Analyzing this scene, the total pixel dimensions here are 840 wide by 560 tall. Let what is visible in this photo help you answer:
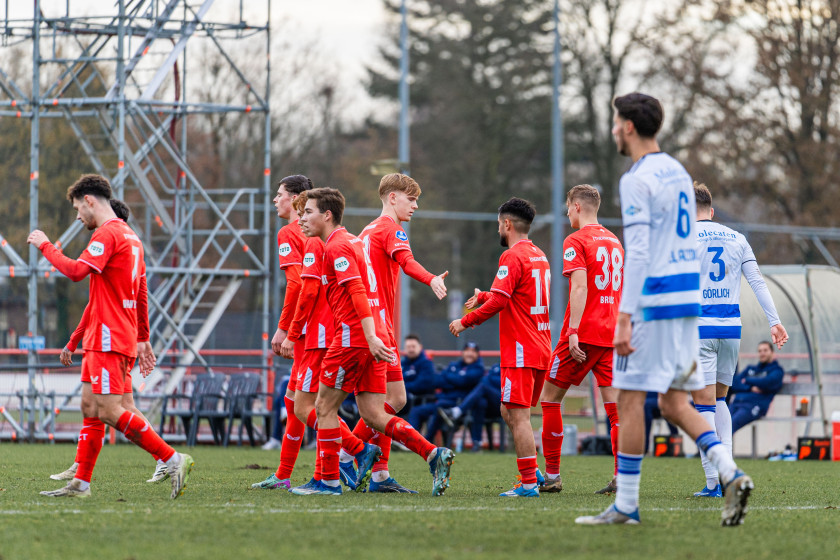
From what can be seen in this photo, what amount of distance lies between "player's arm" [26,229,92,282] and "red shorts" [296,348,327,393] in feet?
5.26

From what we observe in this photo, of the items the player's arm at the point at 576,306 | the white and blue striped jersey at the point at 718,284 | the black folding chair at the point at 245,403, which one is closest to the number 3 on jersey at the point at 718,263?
the white and blue striped jersey at the point at 718,284

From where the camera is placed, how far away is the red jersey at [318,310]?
8328mm

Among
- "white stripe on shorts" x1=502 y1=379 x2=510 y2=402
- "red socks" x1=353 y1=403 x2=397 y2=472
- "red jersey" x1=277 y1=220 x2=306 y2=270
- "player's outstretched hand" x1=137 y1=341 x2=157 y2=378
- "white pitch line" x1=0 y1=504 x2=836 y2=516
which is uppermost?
"red jersey" x1=277 y1=220 x2=306 y2=270

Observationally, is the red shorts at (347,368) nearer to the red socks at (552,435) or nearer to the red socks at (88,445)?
the red socks at (88,445)

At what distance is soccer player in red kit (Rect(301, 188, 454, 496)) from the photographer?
7898 millimetres

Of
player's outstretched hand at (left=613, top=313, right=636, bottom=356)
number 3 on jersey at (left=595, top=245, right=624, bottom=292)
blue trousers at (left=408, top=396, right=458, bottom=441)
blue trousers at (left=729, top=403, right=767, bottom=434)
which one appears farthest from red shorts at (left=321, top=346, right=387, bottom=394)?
blue trousers at (left=729, top=403, right=767, bottom=434)

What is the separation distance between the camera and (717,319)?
8.55 meters

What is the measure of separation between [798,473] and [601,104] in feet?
89.9

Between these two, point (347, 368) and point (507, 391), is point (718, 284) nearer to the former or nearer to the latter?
point (507, 391)

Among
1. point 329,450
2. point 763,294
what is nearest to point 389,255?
point 329,450

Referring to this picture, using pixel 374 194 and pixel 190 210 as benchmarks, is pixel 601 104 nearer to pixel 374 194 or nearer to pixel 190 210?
pixel 374 194

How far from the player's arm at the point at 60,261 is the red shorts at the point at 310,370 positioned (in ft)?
5.26

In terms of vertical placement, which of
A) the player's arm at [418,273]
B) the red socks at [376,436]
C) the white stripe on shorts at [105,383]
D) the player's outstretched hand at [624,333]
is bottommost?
the red socks at [376,436]

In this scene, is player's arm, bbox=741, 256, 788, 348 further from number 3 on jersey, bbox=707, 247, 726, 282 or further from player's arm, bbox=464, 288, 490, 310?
player's arm, bbox=464, 288, 490, 310
